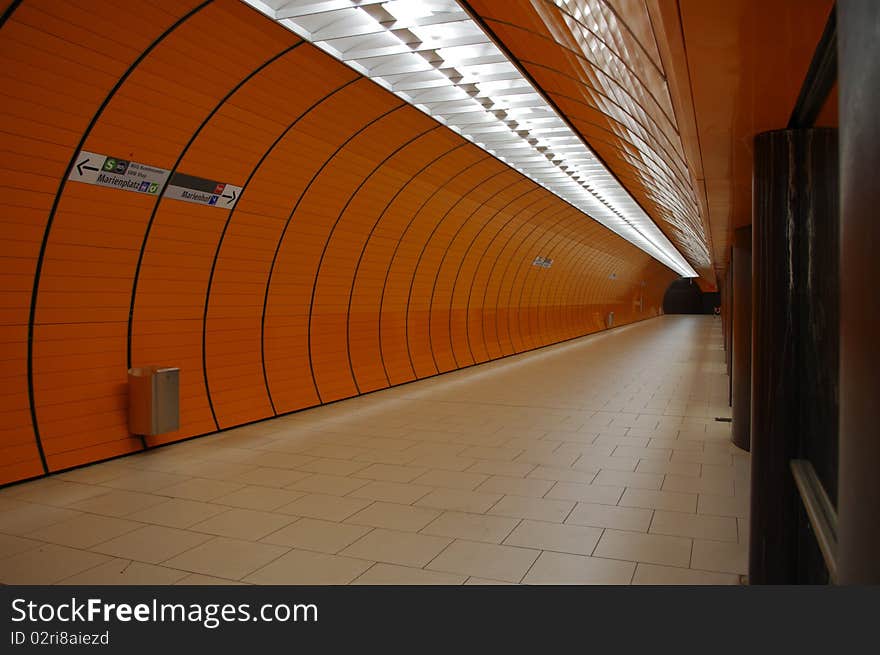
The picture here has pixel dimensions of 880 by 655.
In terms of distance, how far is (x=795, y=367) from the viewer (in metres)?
4.17

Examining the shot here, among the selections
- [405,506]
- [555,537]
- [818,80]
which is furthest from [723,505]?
[818,80]

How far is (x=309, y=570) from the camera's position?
4.89 m

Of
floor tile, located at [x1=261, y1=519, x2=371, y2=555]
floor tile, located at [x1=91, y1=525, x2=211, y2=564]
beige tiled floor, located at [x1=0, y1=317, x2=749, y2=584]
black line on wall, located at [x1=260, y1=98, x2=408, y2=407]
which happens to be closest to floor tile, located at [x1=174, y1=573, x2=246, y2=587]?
beige tiled floor, located at [x1=0, y1=317, x2=749, y2=584]

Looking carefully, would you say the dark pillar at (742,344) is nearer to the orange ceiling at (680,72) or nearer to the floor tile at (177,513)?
the orange ceiling at (680,72)

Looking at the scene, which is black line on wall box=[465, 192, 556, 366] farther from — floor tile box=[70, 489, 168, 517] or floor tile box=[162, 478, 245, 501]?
floor tile box=[70, 489, 168, 517]

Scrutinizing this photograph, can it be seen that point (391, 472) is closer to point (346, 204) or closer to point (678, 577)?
point (678, 577)

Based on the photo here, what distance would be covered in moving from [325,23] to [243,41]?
0.90 metres

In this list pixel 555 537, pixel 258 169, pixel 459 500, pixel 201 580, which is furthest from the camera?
pixel 258 169

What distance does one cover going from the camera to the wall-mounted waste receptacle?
330 inches

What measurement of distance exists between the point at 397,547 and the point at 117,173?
212 inches

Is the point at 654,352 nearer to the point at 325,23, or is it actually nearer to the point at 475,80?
the point at 475,80

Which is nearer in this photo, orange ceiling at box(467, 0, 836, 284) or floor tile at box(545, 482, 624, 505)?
orange ceiling at box(467, 0, 836, 284)

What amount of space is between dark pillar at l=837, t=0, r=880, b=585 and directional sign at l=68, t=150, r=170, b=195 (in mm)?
7556

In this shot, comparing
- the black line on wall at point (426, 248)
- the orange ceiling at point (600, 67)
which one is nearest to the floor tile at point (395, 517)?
the orange ceiling at point (600, 67)
